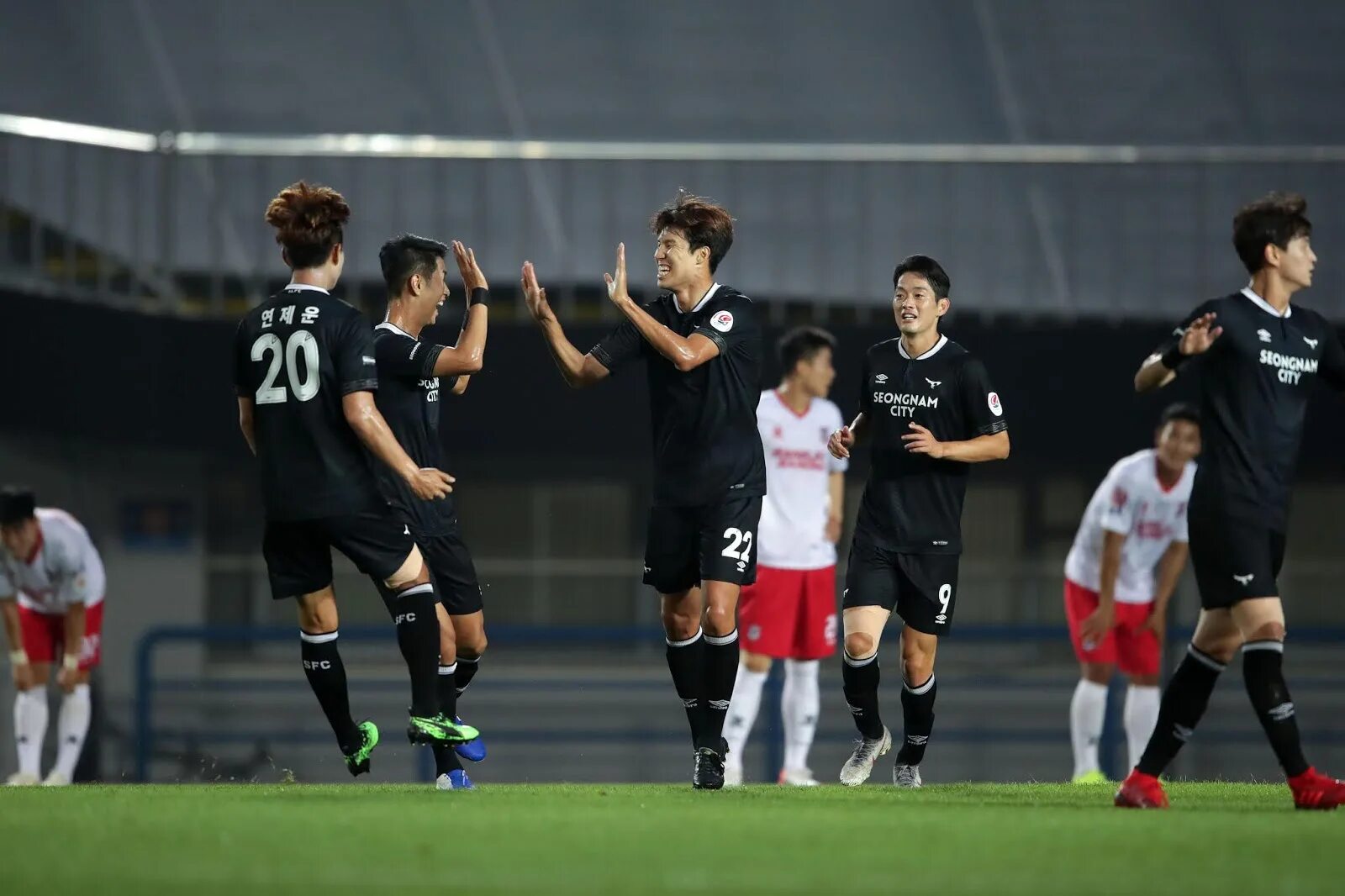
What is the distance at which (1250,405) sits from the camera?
239 inches

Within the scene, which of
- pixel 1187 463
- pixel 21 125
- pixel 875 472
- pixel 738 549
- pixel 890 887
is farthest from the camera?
pixel 21 125

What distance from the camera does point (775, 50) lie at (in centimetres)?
1533

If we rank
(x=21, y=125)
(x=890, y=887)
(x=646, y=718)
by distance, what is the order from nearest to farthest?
(x=890, y=887) < (x=21, y=125) < (x=646, y=718)

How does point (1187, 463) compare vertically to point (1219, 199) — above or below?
below

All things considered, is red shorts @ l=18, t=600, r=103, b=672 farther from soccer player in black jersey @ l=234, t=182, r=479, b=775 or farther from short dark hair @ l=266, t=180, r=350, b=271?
short dark hair @ l=266, t=180, r=350, b=271

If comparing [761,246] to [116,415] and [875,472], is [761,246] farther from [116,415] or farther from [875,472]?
[875,472]

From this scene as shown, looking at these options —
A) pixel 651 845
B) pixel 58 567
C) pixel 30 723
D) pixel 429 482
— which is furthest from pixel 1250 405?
pixel 30 723

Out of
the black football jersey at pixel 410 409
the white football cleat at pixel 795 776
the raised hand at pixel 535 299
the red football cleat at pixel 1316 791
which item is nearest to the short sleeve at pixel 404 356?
the black football jersey at pixel 410 409

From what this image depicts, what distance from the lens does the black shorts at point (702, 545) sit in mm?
6840

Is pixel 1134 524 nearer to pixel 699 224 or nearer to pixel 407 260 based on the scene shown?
pixel 699 224

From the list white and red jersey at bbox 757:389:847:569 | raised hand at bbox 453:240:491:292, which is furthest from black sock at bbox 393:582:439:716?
white and red jersey at bbox 757:389:847:569

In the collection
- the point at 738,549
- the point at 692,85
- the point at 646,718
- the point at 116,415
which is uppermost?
the point at 692,85

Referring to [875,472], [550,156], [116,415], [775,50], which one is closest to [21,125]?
[116,415]

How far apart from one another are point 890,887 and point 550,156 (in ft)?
30.8
